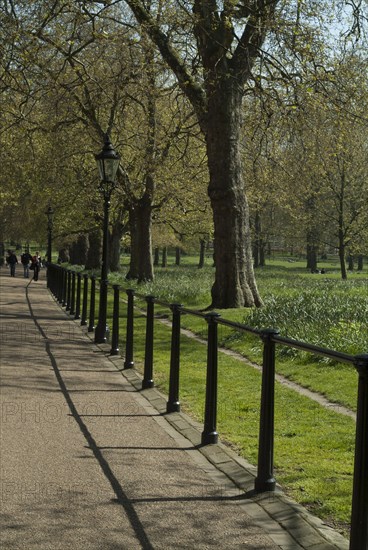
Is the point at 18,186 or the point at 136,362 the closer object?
the point at 136,362

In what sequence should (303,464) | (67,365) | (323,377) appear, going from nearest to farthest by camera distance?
(303,464) < (323,377) < (67,365)

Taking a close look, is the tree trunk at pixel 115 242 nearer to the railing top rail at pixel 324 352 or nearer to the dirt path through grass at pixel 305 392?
the dirt path through grass at pixel 305 392

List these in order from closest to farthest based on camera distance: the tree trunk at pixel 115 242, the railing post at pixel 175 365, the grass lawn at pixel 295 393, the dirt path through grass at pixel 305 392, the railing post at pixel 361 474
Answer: the railing post at pixel 361 474
the grass lawn at pixel 295 393
the railing post at pixel 175 365
the dirt path through grass at pixel 305 392
the tree trunk at pixel 115 242

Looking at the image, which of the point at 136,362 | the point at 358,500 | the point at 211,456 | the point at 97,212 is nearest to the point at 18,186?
the point at 97,212

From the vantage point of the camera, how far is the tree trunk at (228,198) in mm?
19750

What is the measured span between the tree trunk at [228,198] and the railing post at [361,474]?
15748 millimetres

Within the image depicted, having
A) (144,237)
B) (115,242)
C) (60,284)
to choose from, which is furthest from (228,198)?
(115,242)

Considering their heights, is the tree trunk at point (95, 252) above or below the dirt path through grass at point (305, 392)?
above

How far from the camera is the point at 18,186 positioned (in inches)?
1591

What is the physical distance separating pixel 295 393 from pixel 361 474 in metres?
5.77

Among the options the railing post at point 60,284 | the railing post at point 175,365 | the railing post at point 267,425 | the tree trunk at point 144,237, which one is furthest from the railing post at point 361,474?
the tree trunk at point 144,237

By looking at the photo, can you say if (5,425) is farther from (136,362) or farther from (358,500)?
(136,362)

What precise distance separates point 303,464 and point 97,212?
1404 inches

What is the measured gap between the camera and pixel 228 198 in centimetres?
1983
